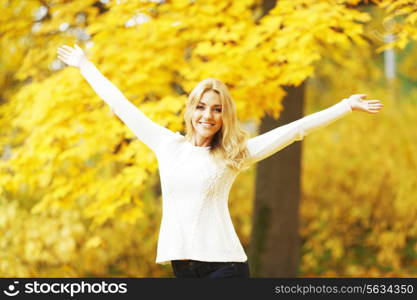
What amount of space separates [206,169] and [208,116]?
280mm

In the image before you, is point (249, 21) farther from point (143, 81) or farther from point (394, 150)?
point (394, 150)

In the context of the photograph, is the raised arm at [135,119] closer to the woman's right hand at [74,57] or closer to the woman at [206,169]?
the woman at [206,169]

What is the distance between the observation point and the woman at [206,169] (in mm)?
2930

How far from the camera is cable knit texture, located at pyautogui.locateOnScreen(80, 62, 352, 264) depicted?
2.92 meters

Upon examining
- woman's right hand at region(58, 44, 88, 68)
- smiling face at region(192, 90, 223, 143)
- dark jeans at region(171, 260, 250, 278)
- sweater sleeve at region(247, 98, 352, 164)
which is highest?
woman's right hand at region(58, 44, 88, 68)

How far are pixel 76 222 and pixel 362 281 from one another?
4.43m

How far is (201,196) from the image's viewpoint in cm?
294

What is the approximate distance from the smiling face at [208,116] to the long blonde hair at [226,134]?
0.02 metres

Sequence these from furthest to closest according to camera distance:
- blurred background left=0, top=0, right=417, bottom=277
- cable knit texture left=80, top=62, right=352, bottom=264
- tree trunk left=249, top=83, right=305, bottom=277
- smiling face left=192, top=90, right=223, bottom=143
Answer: tree trunk left=249, top=83, right=305, bottom=277
blurred background left=0, top=0, right=417, bottom=277
smiling face left=192, top=90, right=223, bottom=143
cable knit texture left=80, top=62, right=352, bottom=264

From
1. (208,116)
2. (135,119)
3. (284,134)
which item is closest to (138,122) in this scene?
(135,119)

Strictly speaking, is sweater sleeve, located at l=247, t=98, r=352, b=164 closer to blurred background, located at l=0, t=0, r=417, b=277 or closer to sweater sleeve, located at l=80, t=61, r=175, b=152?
sweater sleeve, located at l=80, t=61, r=175, b=152

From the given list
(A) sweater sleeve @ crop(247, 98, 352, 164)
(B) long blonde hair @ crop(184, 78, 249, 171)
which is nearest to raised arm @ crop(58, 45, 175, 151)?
(B) long blonde hair @ crop(184, 78, 249, 171)

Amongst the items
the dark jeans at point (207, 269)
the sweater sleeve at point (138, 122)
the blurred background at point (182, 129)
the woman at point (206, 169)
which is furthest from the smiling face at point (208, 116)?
the blurred background at point (182, 129)

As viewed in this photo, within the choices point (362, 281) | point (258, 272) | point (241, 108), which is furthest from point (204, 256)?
point (258, 272)
